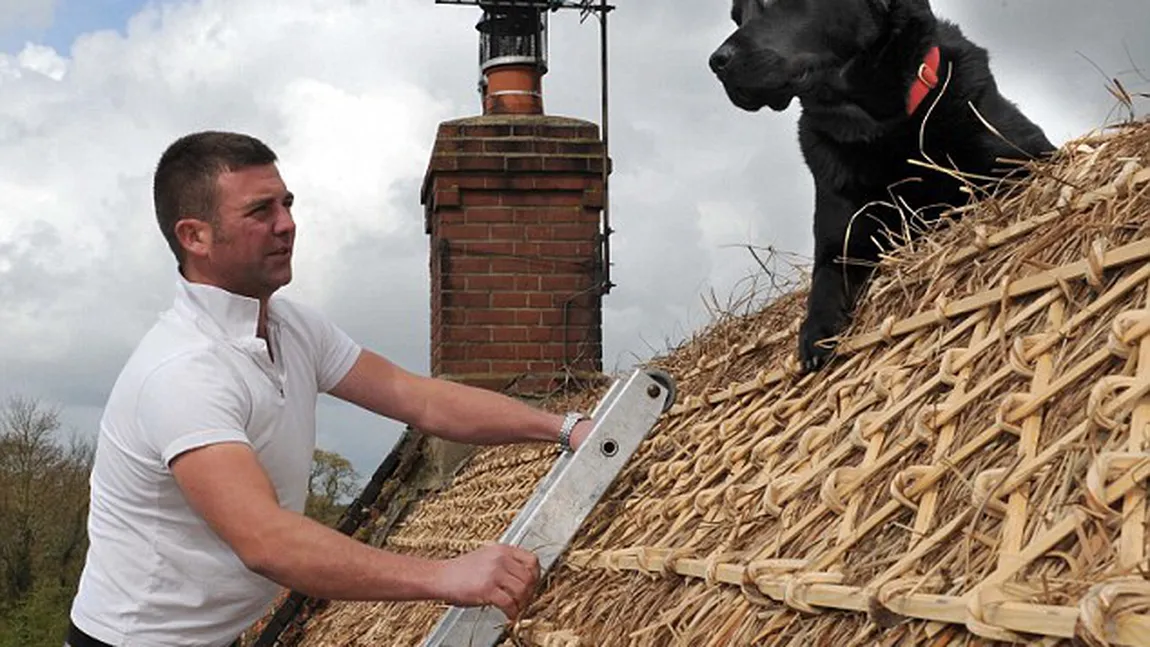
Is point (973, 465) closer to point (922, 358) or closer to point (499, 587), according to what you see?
point (922, 358)

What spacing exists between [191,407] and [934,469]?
1.50 meters

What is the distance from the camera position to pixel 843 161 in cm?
354

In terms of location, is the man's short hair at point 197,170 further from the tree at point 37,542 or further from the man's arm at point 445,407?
the tree at point 37,542

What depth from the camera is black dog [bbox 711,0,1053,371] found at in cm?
333

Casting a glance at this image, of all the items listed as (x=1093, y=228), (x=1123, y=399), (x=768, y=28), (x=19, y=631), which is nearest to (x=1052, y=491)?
(x=1123, y=399)

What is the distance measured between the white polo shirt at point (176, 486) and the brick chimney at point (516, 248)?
14.9ft

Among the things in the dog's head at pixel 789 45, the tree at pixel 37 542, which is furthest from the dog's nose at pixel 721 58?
the tree at pixel 37 542

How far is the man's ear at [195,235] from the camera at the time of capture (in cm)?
309

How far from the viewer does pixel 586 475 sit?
3221 mm

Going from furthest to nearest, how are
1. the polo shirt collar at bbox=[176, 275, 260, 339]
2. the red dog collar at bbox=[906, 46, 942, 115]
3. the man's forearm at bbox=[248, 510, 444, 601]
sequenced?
the red dog collar at bbox=[906, 46, 942, 115] < the polo shirt collar at bbox=[176, 275, 260, 339] < the man's forearm at bbox=[248, 510, 444, 601]

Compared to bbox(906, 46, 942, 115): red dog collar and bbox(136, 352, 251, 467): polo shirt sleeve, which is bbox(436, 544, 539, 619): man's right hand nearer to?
bbox(136, 352, 251, 467): polo shirt sleeve

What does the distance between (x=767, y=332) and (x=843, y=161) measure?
49 cm

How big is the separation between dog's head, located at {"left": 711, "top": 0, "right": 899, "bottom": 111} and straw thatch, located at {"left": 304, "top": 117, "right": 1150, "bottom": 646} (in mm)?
545

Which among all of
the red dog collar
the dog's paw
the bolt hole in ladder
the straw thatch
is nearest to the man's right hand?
the straw thatch
